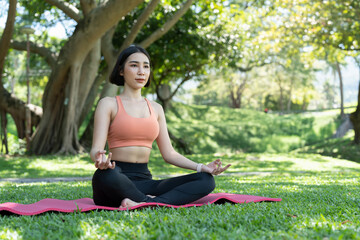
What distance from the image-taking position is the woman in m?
3.62

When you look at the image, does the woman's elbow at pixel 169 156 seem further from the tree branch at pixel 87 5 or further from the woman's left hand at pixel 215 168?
the tree branch at pixel 87 5

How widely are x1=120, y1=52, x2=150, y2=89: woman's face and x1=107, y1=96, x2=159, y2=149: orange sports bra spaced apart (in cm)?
28

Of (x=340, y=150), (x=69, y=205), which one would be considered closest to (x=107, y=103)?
(x=69, y=205)

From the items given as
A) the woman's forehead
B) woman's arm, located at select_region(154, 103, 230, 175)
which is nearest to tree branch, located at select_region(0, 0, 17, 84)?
the woman's forehead

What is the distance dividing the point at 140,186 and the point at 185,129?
22414 millimetres

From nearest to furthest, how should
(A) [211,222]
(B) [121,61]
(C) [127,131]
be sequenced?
(A) [211,222] < (C) [127,131] < (B) [121,61]

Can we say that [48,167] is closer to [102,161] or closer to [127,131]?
[127,131]

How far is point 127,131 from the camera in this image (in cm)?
398

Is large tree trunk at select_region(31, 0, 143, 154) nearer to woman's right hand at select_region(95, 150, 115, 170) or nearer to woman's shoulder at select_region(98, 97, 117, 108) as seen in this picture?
woman's shoulder at select_region(98, 97, 117, 108)

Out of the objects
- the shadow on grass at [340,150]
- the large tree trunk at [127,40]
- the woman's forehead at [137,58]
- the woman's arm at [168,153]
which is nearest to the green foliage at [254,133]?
the shadow on grass at [340,150]

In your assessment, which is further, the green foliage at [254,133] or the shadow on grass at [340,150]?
the green foliage at [254,133]

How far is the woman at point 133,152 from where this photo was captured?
Result: 3.62 metres

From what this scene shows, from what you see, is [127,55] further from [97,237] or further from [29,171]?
[29,171]

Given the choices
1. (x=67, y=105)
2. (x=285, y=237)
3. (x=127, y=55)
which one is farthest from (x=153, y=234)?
(x=67, y=105)
